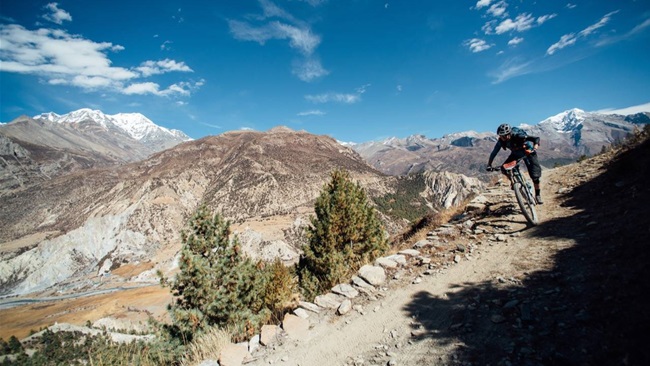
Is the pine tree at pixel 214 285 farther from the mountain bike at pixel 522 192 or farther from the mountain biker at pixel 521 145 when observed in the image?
the mountain biker at pixel 521 145

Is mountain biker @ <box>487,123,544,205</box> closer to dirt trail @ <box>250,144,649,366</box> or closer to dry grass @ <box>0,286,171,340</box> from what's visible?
dirt trail @ <box>250,144,649,366</box>

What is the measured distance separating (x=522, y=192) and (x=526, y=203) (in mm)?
386

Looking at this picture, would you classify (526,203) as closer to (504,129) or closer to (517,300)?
(504,129)

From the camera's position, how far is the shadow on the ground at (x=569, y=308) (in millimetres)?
3880

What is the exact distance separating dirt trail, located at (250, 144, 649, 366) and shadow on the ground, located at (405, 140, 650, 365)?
0.06 ft

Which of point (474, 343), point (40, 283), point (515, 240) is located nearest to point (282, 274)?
point (515, 240)

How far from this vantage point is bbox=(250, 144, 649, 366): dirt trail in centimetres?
421

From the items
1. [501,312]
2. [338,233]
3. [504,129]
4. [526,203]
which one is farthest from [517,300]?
[338,233]

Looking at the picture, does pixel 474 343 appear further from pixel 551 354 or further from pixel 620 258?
pixel 620 258

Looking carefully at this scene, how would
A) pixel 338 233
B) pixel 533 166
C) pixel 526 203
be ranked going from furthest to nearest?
pixel 338 233, pixel 533 166, pixel 526 203

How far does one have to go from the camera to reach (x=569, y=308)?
16.0 feet

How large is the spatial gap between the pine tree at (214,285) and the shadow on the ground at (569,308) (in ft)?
17.4

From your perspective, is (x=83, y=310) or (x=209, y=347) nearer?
(x=209, y=347)

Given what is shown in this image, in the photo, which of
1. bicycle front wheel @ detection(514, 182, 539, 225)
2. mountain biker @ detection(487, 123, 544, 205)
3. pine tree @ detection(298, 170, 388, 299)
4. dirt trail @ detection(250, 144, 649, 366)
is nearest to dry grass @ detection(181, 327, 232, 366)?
dirt trail @ detection(250, 144, 649, 366)
